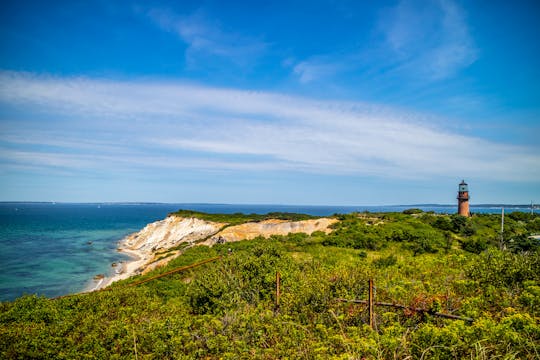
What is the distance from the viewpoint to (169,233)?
53.6 metres

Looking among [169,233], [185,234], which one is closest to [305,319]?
[185,234]

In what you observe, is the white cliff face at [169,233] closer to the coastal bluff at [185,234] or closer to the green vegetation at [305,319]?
the coastal bluff at [185,234]

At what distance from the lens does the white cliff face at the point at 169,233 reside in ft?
148

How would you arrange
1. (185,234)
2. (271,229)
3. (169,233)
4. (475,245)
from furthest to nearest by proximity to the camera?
(169,233)
(185,234)
(271,229)
(475,245)

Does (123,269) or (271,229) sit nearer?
(271,229)

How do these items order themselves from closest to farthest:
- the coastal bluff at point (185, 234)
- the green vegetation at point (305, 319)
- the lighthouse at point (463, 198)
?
the green vegetation at point (305, 319) → the coastal bluff at point (185, 234) → the lighthouse at point (463, 198)

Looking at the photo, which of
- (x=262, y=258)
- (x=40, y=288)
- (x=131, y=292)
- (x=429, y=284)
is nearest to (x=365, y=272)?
(x=429, y=284)

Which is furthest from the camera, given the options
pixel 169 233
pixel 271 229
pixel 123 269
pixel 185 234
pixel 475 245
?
pixel 169 233

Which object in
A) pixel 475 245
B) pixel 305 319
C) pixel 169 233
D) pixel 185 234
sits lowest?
pixel 169 233

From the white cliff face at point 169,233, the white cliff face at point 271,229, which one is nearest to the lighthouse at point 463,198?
the white cliff face at point 271,229

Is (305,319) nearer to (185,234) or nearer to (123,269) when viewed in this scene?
(123,269)

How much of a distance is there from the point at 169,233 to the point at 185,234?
21.8 feet

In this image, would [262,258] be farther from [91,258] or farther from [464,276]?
[91,258]

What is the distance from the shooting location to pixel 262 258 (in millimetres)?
11734
